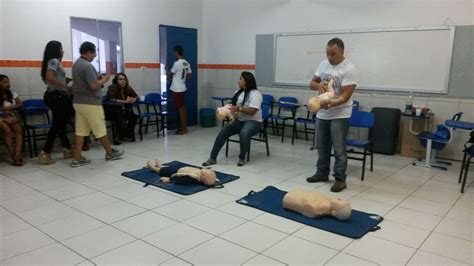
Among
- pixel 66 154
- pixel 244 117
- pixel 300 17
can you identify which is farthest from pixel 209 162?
pixel 300 17

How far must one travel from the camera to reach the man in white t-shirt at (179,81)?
659 centimetres

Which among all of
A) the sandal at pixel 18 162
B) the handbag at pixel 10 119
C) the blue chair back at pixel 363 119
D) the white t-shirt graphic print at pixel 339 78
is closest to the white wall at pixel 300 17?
the blue chair back at pixel 363 119

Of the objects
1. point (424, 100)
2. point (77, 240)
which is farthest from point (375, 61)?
point (77, 240)

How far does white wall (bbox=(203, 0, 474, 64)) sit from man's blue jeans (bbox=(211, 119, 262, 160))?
2.45 meters

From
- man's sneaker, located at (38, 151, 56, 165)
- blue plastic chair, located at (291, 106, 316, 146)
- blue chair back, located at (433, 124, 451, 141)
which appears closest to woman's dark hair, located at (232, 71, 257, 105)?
blue plastic chair, located at (291, 106, 316, 146)

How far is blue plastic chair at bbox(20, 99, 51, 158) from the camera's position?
4.91 metres

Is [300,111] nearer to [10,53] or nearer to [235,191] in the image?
[235,191]

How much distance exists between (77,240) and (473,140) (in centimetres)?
375

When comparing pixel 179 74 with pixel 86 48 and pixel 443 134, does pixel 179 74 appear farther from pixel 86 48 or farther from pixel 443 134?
pixel 443 134

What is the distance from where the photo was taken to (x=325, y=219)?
9.97 feet

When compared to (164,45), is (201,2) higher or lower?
higher

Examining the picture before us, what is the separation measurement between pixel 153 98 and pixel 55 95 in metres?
2.13

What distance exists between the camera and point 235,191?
3703 mm

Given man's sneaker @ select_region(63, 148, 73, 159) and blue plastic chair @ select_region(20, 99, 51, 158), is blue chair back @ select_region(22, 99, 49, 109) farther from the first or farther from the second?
man's sneaker @ select_region(63, 148, 73, 159)
